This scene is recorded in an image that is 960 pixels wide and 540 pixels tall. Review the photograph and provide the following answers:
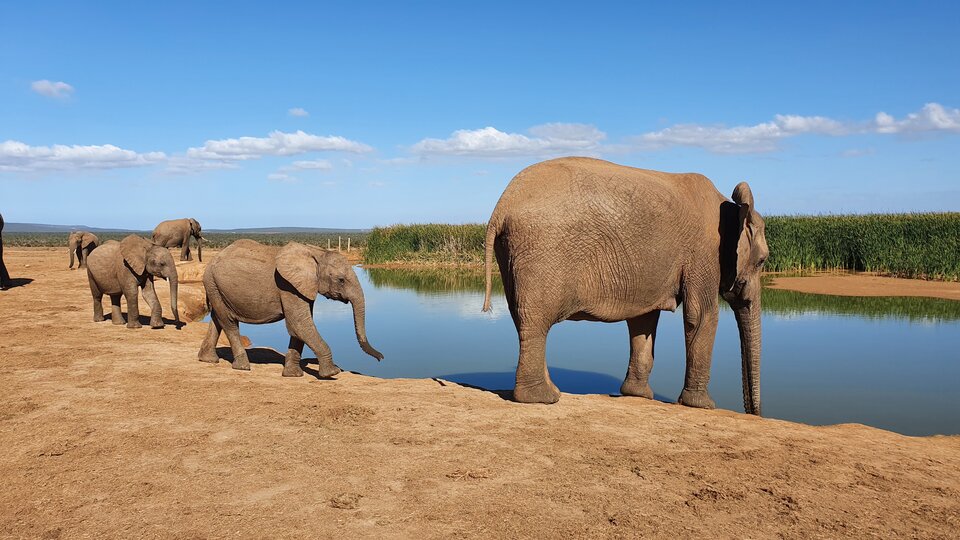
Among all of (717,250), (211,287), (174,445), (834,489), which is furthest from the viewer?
(211,287)

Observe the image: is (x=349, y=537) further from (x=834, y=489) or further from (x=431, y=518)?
(x=834, y=489)

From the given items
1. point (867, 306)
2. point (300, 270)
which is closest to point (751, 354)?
point (300, 270)

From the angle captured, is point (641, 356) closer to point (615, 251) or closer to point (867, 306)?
point (615, 251)

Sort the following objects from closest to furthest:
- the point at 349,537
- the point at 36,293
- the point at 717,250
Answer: the point at 349,537
the point at 717,250
the point at 36,293

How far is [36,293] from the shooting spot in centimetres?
1850

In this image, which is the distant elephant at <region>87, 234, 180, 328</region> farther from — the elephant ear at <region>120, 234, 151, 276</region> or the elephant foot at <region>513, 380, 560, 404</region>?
the elephant foot at <region>513, 380, 560, 404</region>

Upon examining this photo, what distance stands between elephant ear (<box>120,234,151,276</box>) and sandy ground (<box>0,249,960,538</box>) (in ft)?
14.2

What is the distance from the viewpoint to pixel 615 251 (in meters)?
7.53

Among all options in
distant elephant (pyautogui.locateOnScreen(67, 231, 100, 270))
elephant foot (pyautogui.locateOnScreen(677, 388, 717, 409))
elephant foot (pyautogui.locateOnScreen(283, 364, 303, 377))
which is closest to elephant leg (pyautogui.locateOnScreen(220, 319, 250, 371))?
elephant foot (pyautogui.locateOnScreen(283, 364, 303, 377))

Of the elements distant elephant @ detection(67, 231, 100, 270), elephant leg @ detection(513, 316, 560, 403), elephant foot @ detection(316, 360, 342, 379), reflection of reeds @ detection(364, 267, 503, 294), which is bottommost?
reflection of reeds @ detection(364, 267, 503, 294)

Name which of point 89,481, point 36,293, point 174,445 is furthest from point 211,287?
point 36,293

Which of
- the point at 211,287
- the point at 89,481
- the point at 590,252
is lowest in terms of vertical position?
the point at 89,481

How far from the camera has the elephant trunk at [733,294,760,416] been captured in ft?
27.3

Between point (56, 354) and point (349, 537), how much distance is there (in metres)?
8.33
